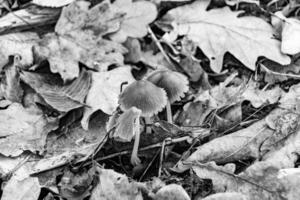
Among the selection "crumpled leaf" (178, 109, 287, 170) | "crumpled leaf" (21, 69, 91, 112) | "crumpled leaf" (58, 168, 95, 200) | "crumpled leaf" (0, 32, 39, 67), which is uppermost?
"crumpled leaf" (0, 32, 39, 67)

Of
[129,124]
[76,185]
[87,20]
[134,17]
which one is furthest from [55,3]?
[76,185]

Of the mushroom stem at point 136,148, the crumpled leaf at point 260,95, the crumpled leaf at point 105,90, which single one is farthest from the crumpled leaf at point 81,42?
the crumpled leaf at point 260,95

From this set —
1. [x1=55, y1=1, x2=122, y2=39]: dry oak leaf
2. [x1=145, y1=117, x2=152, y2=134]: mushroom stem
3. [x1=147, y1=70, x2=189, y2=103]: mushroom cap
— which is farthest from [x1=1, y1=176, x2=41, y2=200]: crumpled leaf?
[x1=55, y1=1, x2=122, y2=39]: dry oak leaf

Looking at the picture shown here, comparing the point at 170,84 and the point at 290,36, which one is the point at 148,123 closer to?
the point at 170,84

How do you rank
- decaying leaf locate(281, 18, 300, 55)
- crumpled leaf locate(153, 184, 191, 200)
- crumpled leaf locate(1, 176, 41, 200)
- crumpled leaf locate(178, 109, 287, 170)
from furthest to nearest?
decaying leaf locate(281, 18, 300, 55), crumpled leaf locate(178, 109, 287, 170), crumpled leaf locate(1, 176, 41, 200), crumpled leaf locate(153, 184, 191, 200)

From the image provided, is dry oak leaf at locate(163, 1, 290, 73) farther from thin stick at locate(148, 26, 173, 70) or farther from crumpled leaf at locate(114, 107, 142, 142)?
crumpled leaf at locate(114, 107, 142, 142)

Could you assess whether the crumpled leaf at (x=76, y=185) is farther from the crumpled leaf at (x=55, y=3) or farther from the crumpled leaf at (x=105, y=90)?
the crumpled leaf at (x=55, y=3)
